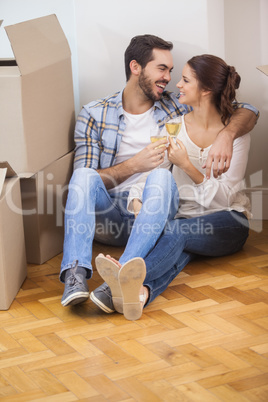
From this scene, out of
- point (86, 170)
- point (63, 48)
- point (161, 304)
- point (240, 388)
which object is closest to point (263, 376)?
point (240, 388)

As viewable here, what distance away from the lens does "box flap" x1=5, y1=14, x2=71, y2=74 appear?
2.14 m

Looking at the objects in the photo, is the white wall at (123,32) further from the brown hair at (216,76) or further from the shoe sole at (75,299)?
the shoe sole at (75,299)

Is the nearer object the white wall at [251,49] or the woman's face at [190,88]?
the woman's face at [190,88]

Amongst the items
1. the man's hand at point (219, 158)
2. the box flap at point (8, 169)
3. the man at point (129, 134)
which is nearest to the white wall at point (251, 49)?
the man at point (129, 134)

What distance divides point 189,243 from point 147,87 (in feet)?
2.27

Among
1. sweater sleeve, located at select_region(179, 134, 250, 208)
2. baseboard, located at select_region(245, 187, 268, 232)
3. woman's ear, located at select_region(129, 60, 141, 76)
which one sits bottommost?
baseboard, located at select_region(245, 187, 268, 232)

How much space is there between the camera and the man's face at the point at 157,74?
243 cm

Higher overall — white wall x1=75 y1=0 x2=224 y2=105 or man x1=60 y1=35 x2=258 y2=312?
white wall x1=75 y1=0 x2=224 y2=105

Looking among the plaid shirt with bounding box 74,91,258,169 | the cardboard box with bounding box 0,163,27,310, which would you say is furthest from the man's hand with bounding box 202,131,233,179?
the cardboard box with bounding box 0,163,27,310

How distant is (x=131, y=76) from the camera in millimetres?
2510

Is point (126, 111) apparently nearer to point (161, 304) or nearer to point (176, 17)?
point (176, 17)

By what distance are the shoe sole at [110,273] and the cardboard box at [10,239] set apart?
14.0 inches

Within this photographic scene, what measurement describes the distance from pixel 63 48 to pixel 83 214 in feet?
2.67

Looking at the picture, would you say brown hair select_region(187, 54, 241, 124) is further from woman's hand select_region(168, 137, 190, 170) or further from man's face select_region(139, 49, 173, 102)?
woman's hand select_region(168, 137, 190, 170)
